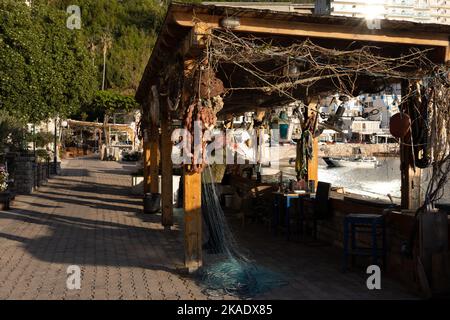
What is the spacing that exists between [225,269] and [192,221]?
A: 0.77m

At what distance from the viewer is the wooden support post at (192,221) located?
706 cm

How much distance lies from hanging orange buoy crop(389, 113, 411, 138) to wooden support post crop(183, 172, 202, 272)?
2984mm

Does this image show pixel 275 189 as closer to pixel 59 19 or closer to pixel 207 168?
pixel 207 168

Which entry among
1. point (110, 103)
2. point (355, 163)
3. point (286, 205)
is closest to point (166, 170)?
point (286, 205)

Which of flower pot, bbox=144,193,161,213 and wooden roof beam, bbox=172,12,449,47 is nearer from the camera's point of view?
A: wooden roof beam, bbox=172,12,449,47

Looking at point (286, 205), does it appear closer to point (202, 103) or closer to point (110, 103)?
point (202, 103)

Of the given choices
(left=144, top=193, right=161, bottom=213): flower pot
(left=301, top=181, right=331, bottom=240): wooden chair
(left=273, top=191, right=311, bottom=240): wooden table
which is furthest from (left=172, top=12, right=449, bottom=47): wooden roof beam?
(left=144, top=193, right=161, bottom=213): flower pot

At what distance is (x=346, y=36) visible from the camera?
715 centimetres

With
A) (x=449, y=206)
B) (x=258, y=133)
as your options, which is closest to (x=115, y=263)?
(x=449, y=206)

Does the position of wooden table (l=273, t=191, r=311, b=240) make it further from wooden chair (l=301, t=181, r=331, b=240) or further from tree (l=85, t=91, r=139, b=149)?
tree (l=85, t=91, r=139, b=149)

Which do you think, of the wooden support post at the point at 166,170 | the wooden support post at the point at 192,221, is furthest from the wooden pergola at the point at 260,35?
the wooden support post at the point at 166,170

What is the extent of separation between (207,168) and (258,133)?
328 inches

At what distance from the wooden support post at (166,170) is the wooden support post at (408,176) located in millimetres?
4605

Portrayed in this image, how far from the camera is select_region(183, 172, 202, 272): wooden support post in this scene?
23.2 feet
